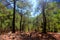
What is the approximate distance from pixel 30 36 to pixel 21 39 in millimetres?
878

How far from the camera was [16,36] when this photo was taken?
33.9 feet

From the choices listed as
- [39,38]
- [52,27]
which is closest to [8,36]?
[39,38]

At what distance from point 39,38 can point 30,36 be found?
0.69 meters

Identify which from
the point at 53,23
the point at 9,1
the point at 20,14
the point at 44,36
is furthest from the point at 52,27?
the point at 44,36

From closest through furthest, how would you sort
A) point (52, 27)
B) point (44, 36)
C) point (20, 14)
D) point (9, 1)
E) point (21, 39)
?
point (21, 39), point (44, 36), point (9, 1), point (20, 14), point (52, 27)

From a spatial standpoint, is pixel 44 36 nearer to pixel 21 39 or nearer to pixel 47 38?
pixel 47 38

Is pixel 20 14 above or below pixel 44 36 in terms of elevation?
above

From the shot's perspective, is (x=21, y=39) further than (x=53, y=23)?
No

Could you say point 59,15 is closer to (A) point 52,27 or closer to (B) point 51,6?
(A) point 52,27

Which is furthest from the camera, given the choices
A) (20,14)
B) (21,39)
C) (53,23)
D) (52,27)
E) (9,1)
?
(52,27)

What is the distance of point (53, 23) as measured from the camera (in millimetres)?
32562

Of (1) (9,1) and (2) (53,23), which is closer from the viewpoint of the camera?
(1) (9,1)

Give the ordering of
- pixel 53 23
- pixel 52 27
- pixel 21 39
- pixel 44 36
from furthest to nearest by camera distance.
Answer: pixel 52 27
pixel 53 23
pixel 44 36
pixel 21 39

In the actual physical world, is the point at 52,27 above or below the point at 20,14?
below
